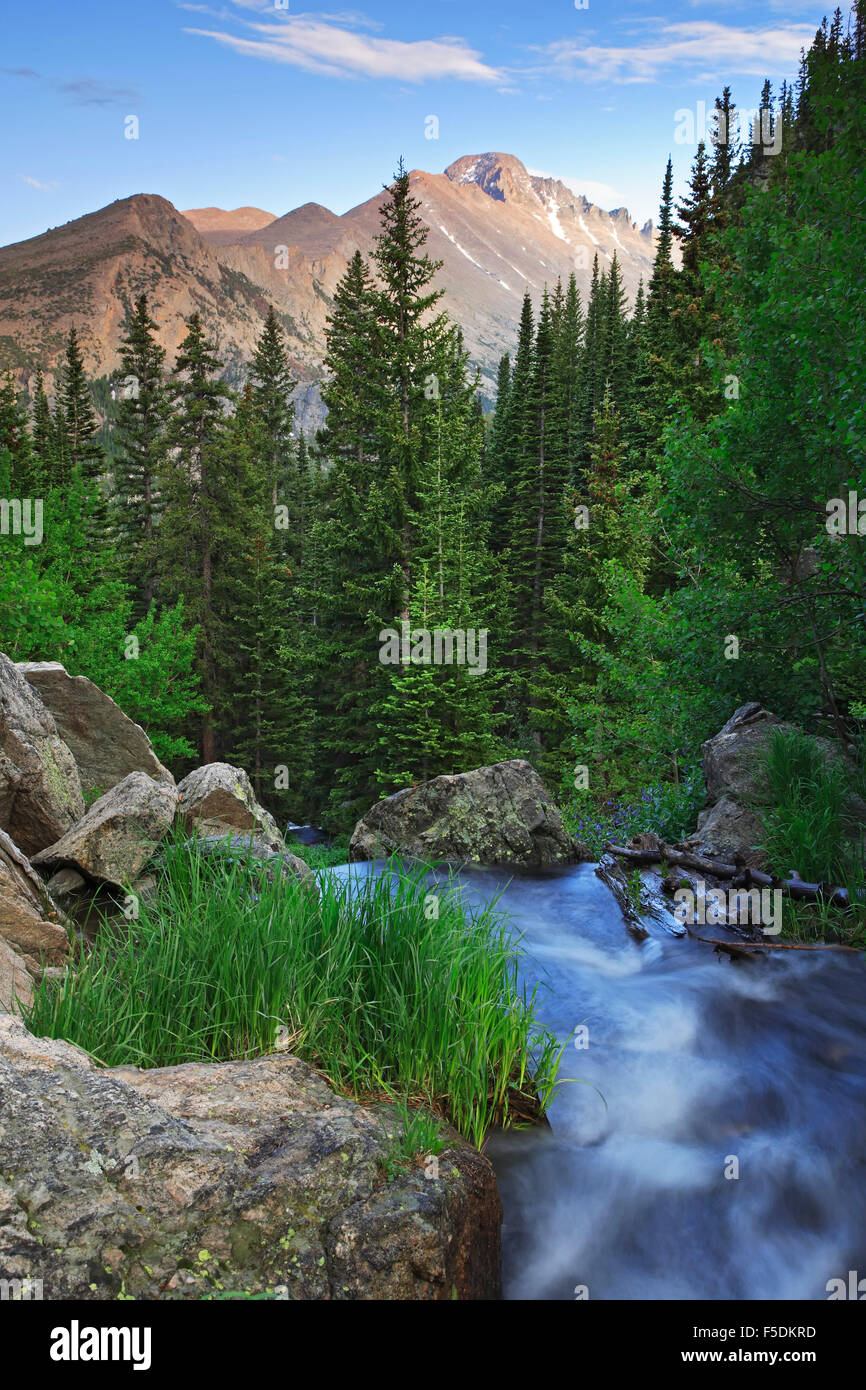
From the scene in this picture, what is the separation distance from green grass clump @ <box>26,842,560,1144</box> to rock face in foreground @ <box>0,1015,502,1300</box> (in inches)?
28.5

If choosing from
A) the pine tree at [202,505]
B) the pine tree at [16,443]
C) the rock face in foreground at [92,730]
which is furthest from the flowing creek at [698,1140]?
the pine tree at [16,443]

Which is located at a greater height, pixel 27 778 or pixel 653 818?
pixel 27 778

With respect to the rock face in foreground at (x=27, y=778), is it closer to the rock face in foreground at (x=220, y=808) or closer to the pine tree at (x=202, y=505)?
Answer: the rock face in foreground at (x=220, y=808)

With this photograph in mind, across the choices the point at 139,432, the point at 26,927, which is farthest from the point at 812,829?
the point at 139,432

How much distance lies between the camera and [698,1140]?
527cm

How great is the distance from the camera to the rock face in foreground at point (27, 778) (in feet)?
28.2

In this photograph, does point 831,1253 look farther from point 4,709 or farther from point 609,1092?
point 4,709

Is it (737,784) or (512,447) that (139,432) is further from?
(737,784)

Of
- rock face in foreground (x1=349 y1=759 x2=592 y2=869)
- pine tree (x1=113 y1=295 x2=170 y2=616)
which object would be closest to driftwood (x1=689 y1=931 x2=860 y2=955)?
rock face in foreground (x1=349 y1=759 x2=592 y2=869)

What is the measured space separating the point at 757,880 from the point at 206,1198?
6.74 metres

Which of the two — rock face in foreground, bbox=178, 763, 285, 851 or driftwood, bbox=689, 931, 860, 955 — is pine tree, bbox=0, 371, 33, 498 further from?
driftwood, bbox=689, 931, 860, 955

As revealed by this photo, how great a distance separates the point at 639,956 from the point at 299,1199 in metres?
5.79

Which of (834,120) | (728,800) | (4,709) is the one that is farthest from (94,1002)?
(834,120)

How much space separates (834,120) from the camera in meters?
10.2
